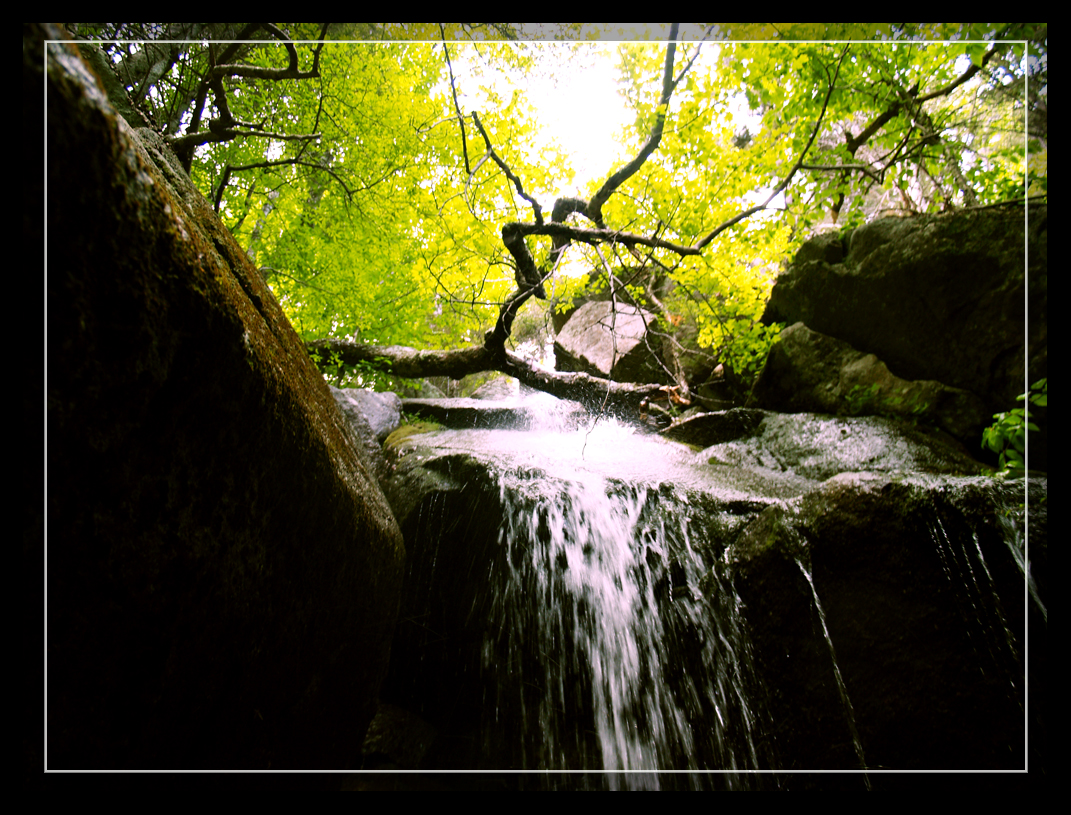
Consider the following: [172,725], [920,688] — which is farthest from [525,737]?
[920,688]

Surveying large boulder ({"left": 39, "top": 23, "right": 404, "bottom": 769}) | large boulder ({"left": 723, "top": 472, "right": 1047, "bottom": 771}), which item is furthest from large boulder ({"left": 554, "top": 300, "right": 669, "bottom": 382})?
large boulder ({"left": 39, "top": 23, "right": 404, "bottom": 769})

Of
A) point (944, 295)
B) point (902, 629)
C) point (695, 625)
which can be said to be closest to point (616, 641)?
point (695, 625)

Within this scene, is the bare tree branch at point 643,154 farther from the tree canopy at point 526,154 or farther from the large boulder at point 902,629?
the large boulder at point 902,629

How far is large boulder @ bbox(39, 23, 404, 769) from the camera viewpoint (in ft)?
2.87

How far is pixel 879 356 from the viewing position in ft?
13.7

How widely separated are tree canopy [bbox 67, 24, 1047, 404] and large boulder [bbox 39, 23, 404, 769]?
80.9 inches

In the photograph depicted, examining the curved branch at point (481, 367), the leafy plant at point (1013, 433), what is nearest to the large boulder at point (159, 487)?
the leafy plant at point (1013, 433)

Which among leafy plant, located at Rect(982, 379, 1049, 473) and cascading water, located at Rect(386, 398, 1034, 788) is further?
leafy plant, located at Rect(982, 379, 1049, 473)

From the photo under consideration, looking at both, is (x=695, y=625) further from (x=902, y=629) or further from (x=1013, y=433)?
(x=1013, y=433)

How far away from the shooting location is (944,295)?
358 cm

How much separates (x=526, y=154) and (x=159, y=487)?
19.1 ft

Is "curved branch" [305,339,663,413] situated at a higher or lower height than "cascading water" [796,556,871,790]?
higher

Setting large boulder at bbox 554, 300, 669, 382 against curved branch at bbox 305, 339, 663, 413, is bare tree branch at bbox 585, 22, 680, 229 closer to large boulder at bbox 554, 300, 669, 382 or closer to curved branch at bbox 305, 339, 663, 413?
large boulder at bbox 554, 300, 669, 382

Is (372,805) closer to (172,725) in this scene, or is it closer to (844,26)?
(172,725)
